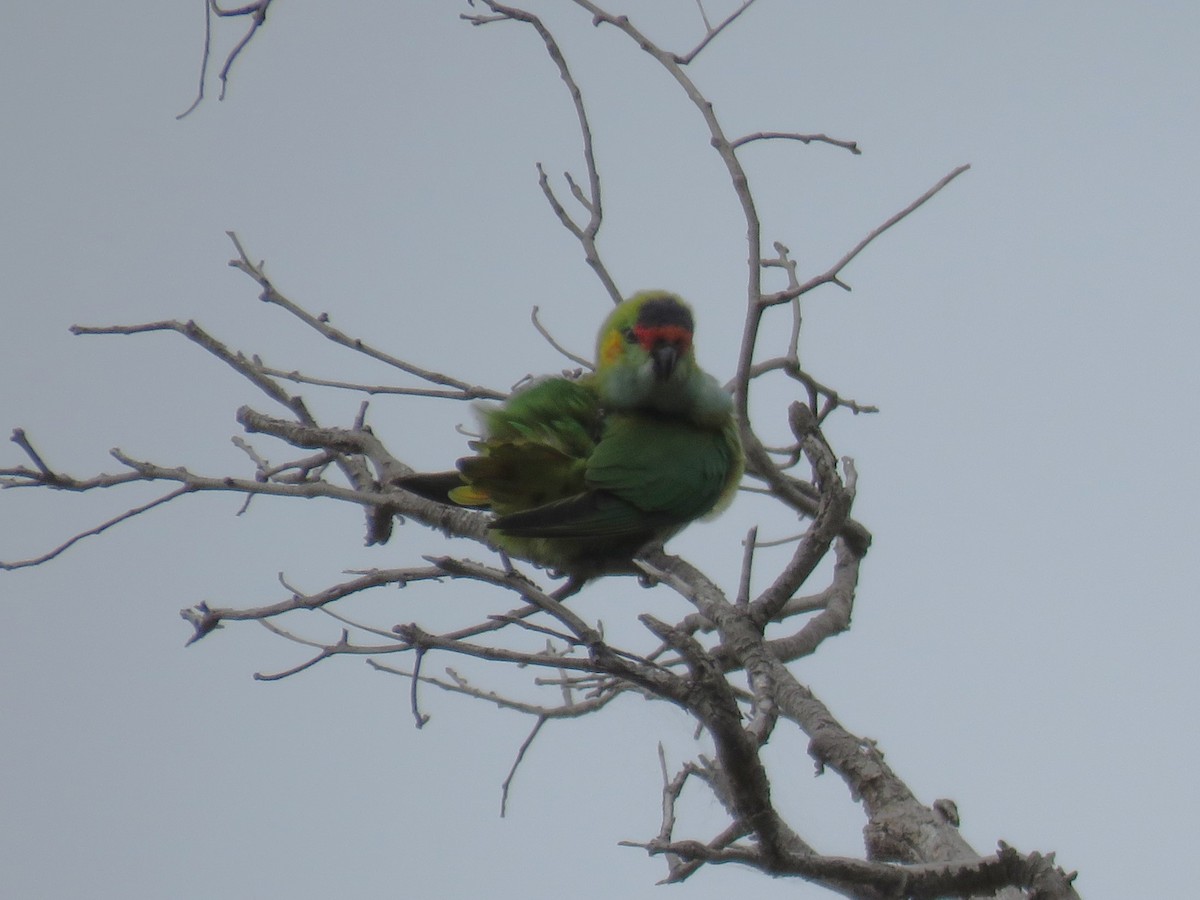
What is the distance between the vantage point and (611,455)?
4012 mm

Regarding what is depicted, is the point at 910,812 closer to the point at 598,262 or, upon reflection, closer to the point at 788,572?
the point at 788,572

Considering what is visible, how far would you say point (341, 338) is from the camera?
3994 millimetres

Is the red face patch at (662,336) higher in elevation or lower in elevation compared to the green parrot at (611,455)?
higher

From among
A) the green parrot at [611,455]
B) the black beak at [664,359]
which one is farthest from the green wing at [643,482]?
the black beak at [664,359]

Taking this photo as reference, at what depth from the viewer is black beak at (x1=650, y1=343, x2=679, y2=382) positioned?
Result: 4148 mm

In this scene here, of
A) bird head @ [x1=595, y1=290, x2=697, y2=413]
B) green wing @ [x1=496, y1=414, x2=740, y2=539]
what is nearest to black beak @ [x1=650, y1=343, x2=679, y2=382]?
bird head @ [x1=595, y1=290, x2=697, y2=413]

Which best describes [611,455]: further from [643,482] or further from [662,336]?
[662,336]

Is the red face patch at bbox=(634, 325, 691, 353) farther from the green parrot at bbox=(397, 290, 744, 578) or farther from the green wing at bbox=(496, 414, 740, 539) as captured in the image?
the green wing at bbox=(496, 414, 740, 539)

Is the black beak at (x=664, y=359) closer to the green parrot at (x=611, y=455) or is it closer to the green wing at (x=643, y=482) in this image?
the green parrot at (x=611, y=455)

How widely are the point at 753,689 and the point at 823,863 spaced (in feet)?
3.29

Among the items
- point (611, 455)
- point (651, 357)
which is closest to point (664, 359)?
point (651, 357)

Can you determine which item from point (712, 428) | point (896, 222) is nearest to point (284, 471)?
point (712, 428)

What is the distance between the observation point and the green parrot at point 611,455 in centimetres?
374

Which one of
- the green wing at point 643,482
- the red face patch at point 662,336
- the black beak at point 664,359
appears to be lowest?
the green wing at point 643,482
